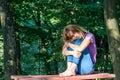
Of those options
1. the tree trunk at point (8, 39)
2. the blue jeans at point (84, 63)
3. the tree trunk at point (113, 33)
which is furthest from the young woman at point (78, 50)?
the tree trunk at point (113, 33)

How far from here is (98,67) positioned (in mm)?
15312

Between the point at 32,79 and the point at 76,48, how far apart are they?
0.76m

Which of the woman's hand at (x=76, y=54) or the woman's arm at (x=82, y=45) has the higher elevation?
the woman's arm at (x=82, y=45)

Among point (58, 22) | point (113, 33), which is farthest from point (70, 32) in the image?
point (58, 22)

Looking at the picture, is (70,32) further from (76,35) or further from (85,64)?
(85,64)

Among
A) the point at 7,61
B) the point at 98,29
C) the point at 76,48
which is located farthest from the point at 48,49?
the point at 76,48

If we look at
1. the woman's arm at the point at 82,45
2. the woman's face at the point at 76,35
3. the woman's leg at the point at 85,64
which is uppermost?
the woman's face at the point at 76,35

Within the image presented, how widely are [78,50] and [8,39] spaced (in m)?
3.96

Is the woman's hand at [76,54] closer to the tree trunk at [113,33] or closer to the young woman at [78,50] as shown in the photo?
the young woman at [78,50]

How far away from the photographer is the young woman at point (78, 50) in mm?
5434

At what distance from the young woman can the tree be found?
370cm

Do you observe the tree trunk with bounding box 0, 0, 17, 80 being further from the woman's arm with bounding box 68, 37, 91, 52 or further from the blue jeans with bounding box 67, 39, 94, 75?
the woman's arm with bounding box 68, 37, 91, 52

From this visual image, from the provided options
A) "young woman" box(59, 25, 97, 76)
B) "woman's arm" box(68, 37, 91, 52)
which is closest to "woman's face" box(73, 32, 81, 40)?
"young woman" box(59, 25, 97, 76)

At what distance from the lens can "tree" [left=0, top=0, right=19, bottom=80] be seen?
30.0 ft
